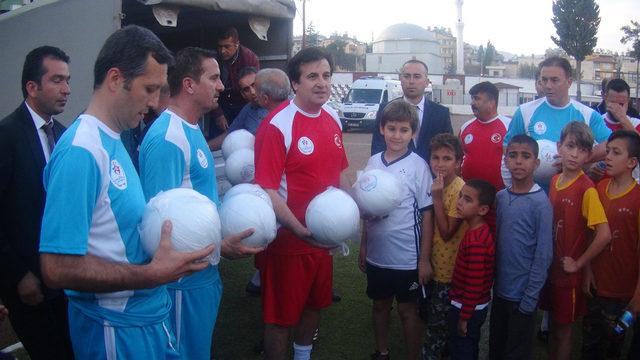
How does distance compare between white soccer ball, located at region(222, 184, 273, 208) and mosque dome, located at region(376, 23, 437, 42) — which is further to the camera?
mosque dome, located at region(376, 23, 437, 42)

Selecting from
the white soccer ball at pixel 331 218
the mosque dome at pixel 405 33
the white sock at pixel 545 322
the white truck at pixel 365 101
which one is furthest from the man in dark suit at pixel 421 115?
the mosque dome at pixel 405 33

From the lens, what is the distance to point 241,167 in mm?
4070

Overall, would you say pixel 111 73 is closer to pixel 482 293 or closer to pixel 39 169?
pixel 39 169

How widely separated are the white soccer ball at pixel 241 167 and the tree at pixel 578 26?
55.9 m

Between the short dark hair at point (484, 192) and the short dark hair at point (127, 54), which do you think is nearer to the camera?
the short dark hair at point (127, 54)

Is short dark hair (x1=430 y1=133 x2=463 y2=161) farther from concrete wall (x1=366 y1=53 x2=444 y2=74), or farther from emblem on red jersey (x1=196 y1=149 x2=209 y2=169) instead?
concrete wall (x1=366 y1=53 x2=444 y2=74)

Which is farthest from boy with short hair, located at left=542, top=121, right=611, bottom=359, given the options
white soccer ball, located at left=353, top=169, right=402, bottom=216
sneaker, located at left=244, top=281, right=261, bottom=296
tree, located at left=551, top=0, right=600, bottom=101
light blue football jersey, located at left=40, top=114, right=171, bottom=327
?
tree, located at left=551, top=0, right=600, bottom=101

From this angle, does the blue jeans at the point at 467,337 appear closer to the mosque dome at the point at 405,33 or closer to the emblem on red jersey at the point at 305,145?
the emblem on red jersey at the point at 305,145

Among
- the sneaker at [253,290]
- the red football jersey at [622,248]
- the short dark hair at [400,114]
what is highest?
the short dark hair at [400,114]

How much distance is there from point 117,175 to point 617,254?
137 inches

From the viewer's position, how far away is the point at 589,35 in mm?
52156

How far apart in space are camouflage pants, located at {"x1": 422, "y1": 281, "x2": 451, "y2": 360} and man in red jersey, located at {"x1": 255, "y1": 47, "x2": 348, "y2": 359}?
34.3 inches

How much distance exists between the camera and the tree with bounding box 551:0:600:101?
52.2 meters

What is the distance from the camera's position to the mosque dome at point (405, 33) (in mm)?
89775
